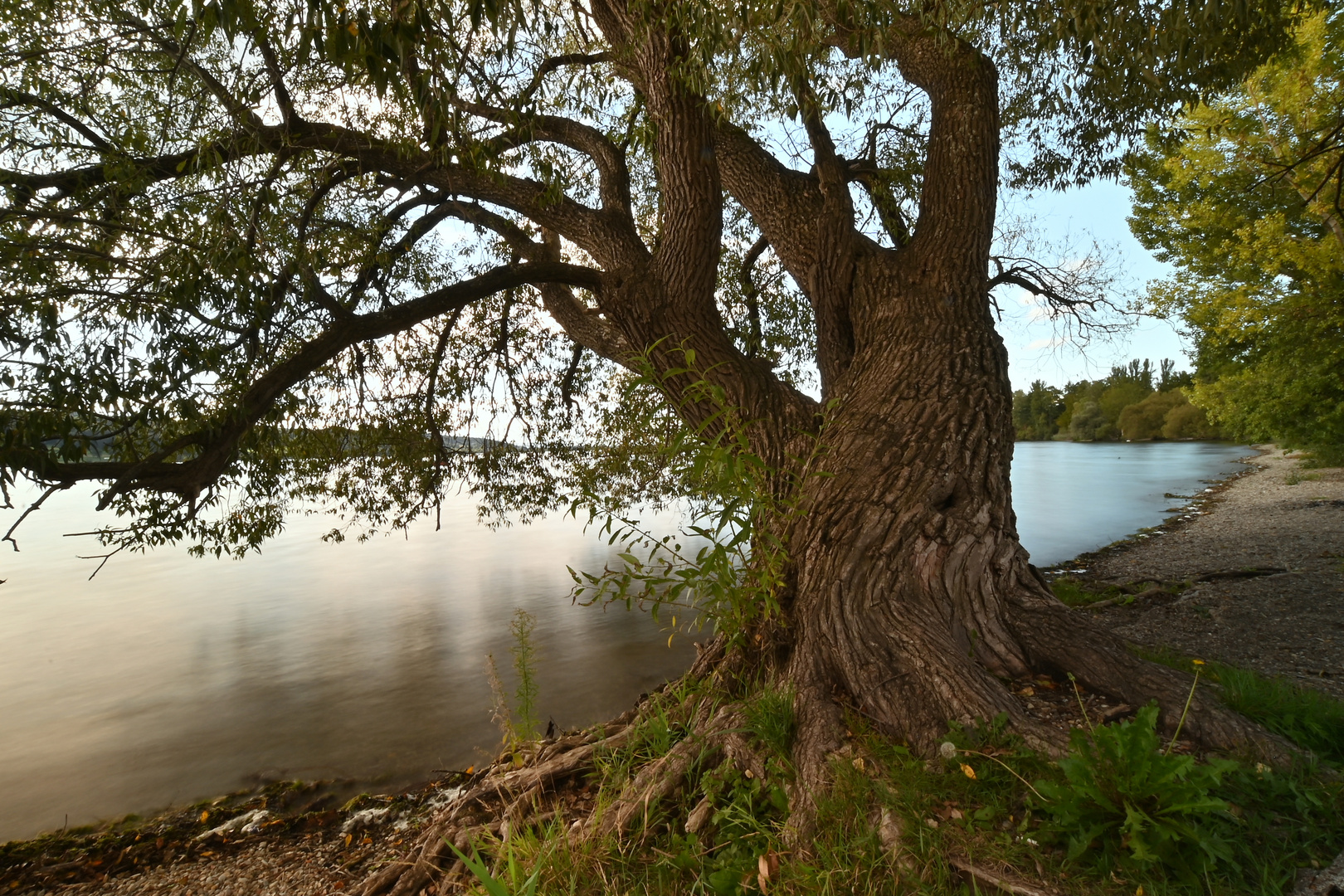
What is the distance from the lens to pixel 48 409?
10.2ft

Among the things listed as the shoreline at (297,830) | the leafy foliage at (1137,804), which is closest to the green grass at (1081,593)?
the shoreline at (297,830)

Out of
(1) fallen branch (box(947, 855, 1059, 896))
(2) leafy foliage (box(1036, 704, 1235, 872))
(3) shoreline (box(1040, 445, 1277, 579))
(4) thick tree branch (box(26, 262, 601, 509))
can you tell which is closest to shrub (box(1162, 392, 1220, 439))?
(3) shoreline (box(1040, 445, 1277, 579))

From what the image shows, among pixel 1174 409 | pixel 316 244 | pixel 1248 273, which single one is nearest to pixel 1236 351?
pixel 1248 273

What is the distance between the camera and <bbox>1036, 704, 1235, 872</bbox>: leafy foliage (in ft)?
6.14

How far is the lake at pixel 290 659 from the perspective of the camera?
6.20 meters

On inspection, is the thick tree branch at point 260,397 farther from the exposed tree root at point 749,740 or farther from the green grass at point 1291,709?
the green grass at point 1291,709

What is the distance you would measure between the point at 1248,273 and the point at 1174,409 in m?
36.1

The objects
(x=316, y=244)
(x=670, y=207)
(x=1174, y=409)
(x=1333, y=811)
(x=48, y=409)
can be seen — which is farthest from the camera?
(x=1174, y=409)

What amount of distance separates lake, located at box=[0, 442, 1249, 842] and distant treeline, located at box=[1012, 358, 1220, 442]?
31.8 m

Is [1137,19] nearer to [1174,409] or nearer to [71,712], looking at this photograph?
[71,712]

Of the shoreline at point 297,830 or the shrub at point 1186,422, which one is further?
the shrub at point 1186,422

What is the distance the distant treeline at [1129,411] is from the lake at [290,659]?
31751mm

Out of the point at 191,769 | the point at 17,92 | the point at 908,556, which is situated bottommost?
the point at 191,769

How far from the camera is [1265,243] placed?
12352 millimetres
